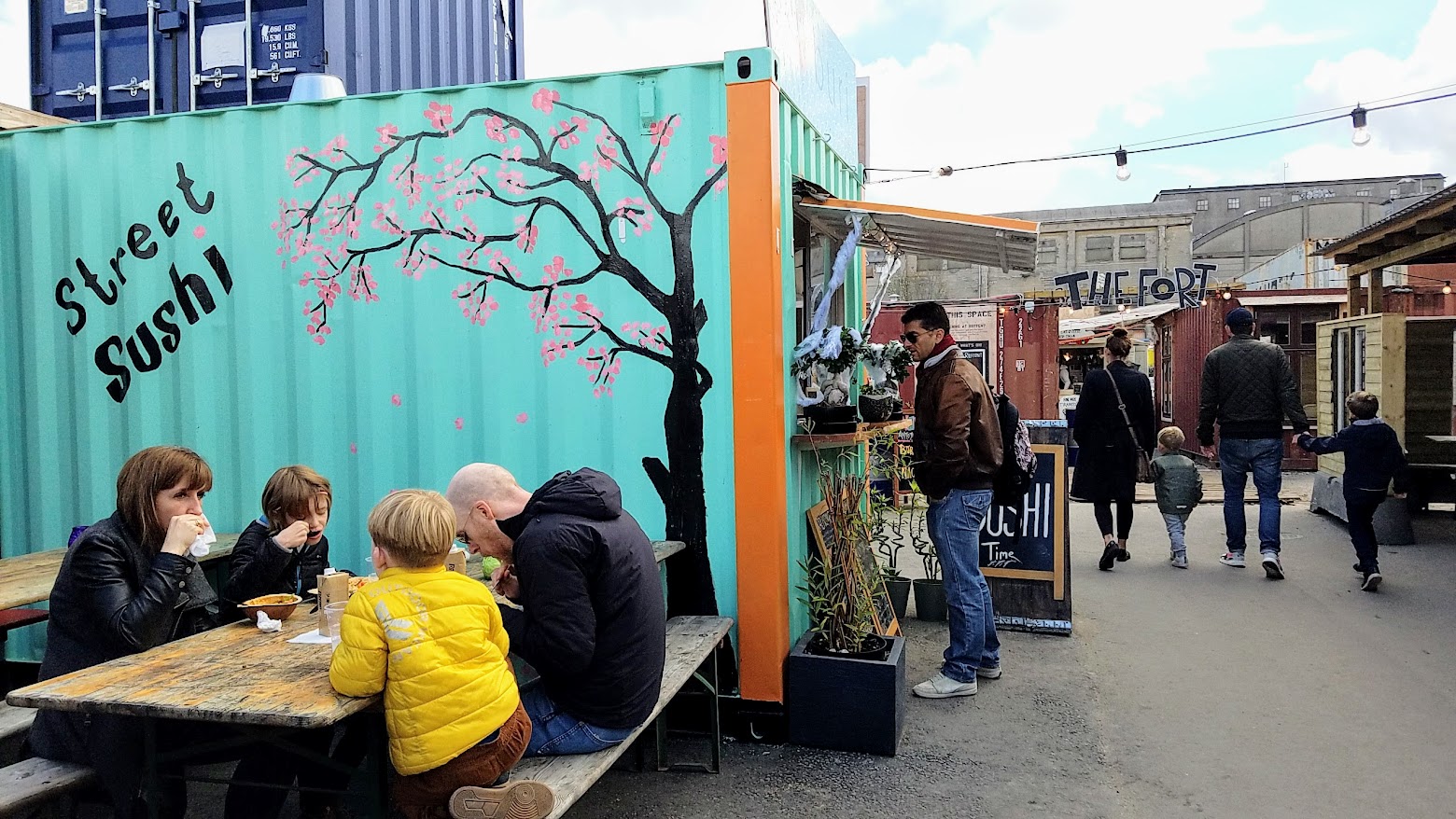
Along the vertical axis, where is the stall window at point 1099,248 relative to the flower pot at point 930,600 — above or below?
above

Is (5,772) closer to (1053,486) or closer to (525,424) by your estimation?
(525,424)

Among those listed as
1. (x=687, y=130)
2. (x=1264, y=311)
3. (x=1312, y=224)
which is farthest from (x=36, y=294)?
(x=1312, y=224)

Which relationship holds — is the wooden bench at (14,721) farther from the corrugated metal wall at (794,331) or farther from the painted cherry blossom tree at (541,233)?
the corrugated metal wall at (794,331)

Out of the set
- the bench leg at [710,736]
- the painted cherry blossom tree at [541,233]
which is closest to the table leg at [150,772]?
the bench leg at [710,736]

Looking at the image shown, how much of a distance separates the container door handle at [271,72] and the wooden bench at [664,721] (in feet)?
17.2

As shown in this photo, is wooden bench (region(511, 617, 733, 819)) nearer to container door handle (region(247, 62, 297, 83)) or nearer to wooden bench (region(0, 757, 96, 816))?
wooden bench (region(0, 757, 96, 816))

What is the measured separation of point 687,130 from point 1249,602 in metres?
5.18

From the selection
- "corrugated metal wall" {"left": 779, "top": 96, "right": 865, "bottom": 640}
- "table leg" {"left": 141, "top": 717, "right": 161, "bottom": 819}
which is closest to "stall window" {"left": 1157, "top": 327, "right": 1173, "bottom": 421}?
"corrugated metal wall" {"left": 779, "top": 96, "right": 865, "bottom": 640}

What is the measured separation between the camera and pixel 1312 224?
42.3 m

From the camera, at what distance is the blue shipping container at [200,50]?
22.8 feet

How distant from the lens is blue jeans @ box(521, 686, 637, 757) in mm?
2979

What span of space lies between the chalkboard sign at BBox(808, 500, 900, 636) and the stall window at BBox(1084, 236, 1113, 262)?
1400 inches

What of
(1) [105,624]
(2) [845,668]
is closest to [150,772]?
(1) [105,624]

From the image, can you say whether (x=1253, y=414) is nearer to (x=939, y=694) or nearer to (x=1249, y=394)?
(x=1249, y=394)
